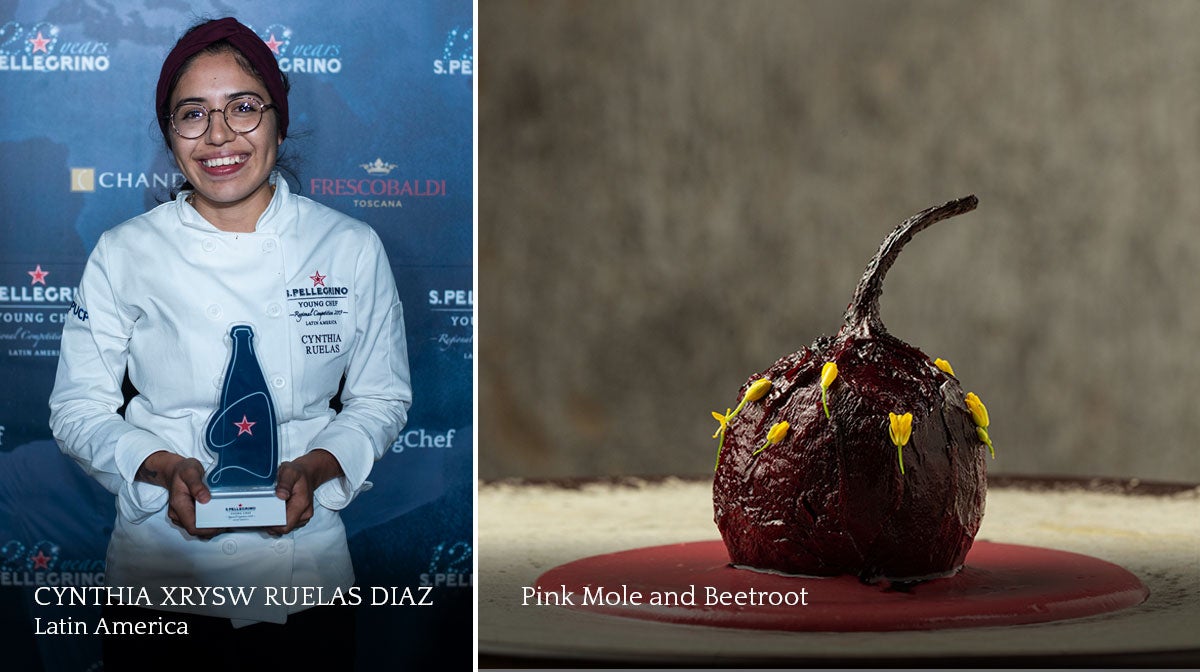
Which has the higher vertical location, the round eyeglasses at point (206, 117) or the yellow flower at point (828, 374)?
the round eyeglasses at point (206, 117)

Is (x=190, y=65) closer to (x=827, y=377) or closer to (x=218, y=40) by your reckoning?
(x=218, y=40)

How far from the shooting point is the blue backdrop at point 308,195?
1341mm

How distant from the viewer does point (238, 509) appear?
4.36 ft

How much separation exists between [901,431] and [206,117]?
724mm

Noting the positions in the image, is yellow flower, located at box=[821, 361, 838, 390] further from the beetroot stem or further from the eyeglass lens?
the eyeglass lens

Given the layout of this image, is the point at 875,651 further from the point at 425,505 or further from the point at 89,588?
the point at 89,588

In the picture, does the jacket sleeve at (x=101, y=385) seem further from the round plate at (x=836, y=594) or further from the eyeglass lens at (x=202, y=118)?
the round plate at (x=836, y=594)

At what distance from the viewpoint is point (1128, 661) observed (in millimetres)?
1183

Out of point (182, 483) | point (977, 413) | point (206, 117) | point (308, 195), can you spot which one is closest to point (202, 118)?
point (206, 117)

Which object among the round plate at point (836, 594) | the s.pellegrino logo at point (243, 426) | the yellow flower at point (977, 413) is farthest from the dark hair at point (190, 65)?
the yellow flower at point (977, 413)

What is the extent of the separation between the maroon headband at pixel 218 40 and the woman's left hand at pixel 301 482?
1.05 ft

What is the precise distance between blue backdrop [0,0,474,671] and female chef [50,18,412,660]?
2 centimetres

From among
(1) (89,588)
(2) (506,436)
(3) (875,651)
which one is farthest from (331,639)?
(2) (506,436)

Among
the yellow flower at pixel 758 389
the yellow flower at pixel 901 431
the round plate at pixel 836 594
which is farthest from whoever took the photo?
the yellow flower at pixel 758 389
